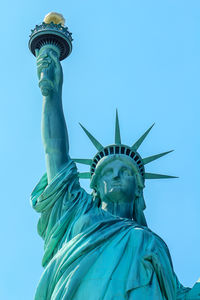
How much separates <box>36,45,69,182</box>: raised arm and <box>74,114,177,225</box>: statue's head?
2.13ft

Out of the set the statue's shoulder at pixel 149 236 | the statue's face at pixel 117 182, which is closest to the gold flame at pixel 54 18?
the statue's face at pixel 117 182

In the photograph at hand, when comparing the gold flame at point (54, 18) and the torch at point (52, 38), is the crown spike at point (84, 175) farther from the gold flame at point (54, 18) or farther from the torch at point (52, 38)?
the gold flame at point (54, 18)

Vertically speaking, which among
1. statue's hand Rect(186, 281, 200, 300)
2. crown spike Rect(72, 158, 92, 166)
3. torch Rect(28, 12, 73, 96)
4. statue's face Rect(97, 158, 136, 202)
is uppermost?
torch Rect(28, 12, 73, 96)

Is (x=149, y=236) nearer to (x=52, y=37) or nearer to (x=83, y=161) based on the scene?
(x=83, y=161)

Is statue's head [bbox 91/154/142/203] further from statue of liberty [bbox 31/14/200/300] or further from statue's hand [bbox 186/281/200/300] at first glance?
statue's hand [bbox 186/281/200/300]

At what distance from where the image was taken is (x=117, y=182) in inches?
525

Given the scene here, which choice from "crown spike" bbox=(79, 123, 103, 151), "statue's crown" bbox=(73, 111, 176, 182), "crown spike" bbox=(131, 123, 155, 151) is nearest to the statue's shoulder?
"statue's crown" bbox=(73, 111, 176, 182)

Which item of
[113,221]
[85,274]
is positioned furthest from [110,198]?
[85,274]

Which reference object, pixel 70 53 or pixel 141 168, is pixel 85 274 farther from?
pixel 70 53

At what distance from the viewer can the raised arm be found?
13.2 m

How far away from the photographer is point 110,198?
13.3 meters

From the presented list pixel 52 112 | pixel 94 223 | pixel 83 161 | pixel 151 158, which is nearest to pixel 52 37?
pixel 52 112

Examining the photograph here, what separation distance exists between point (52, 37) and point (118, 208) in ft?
9.27

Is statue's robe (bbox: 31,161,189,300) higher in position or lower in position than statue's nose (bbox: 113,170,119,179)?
lower
